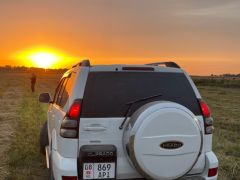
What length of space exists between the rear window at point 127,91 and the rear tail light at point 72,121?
68mm

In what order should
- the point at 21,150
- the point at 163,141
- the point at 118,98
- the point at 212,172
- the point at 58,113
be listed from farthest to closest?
the point at 21,150 → the point at 58,113 → the point at 212,172 → the point at 118,98 → the point at 163,141

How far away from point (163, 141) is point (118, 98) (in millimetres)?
781

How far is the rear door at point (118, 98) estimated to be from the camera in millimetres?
4848

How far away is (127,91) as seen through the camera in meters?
5.08

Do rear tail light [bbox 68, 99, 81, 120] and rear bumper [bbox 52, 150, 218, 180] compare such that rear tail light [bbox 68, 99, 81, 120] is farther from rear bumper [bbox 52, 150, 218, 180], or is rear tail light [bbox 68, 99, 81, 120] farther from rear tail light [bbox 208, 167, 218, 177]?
rear tail light [bbox 208, 167, 218, 177]

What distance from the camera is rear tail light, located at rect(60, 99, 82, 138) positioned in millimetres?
4848

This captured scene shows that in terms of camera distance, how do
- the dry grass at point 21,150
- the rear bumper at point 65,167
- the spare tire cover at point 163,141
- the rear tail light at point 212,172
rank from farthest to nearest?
1. the dry grass at point 21,150
2. the rear tail light at point 212,172
3. the rear bumper at point 65,167
4. the spare tire cover at point 163,141

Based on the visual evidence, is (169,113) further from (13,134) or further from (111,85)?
(13,134)

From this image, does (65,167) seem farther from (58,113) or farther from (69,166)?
(58,113)

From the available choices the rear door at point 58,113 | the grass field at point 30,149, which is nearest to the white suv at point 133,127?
the rear door at point 58,113

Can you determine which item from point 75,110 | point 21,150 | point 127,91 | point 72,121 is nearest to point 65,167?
point 72,121

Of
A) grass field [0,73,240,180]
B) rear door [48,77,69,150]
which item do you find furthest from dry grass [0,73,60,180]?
rear door [48,77,69,150]

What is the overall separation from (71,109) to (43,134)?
443cm

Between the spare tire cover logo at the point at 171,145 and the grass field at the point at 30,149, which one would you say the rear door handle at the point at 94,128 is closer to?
the spare tire cover logo at the point at 171,145
